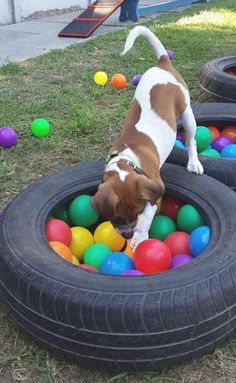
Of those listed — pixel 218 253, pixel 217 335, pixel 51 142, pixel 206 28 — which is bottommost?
pixel 206 28

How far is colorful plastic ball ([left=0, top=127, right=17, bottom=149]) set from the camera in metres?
4.74

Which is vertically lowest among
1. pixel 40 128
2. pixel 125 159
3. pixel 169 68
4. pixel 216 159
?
pixel 40 128

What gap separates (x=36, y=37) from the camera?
920 centimetres

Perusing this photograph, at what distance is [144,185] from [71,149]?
1.93 metres

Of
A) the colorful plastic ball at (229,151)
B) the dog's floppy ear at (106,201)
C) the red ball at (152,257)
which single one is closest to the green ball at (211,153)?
the colorful plastic ball at (229,151)

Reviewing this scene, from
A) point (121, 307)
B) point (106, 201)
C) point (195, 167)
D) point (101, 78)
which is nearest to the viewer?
point (121, 307)

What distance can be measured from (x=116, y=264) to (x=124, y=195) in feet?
1.37

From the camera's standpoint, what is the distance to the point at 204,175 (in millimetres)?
3602

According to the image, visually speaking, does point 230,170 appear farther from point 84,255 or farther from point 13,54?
point 13,54

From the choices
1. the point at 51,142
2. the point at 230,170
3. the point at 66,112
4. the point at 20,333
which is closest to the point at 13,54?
the point at 66,112

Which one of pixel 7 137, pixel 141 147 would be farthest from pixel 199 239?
pixel 7 137

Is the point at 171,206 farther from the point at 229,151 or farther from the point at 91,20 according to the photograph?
the point at 91,20

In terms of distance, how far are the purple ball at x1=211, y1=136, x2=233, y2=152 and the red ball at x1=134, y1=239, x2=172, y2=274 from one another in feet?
5.92

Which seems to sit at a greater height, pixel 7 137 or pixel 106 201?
pixel 106 201
